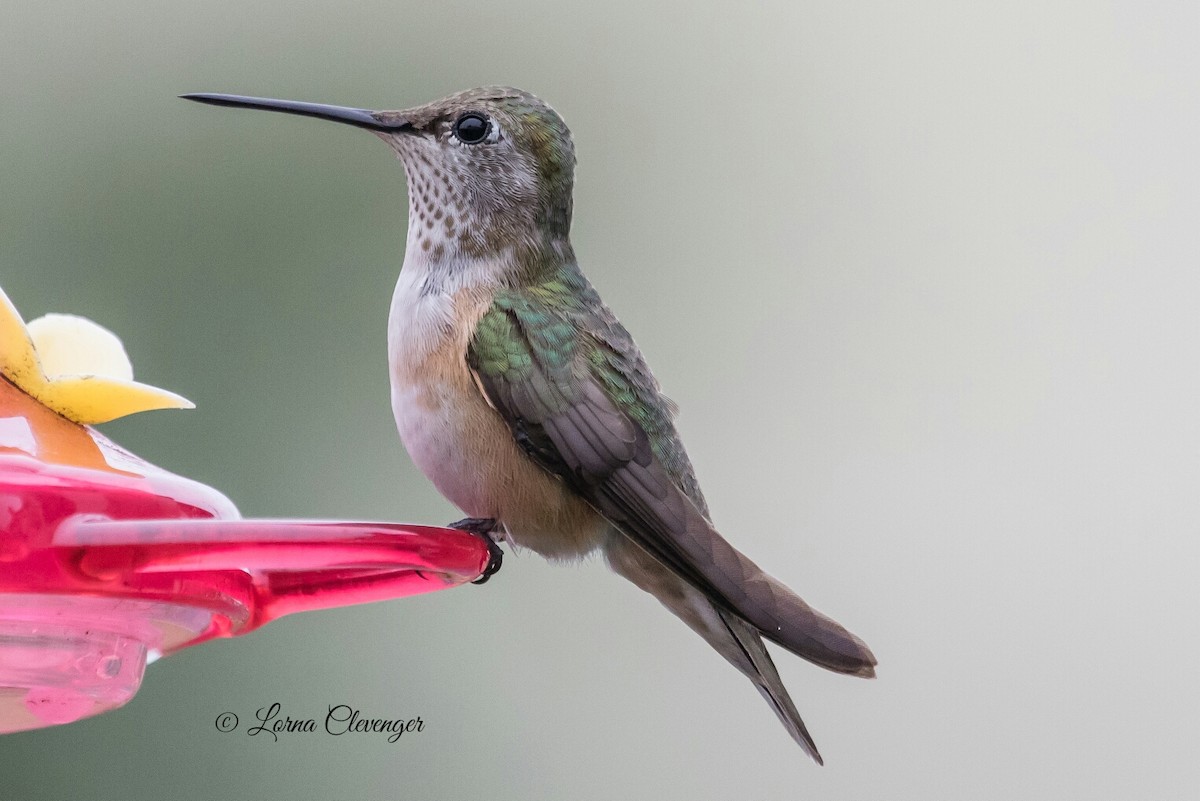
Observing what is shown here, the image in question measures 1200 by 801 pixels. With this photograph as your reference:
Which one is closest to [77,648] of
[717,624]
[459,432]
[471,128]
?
[459,432]

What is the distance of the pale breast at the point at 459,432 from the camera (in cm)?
269

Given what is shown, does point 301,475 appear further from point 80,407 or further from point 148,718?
point 80,407

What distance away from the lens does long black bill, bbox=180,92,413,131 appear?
2180 mm

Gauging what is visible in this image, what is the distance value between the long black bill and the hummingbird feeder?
0.42 metres

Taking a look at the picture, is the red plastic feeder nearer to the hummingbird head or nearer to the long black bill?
the long black bill

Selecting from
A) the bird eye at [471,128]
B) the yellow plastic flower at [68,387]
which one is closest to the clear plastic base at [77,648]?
the yellow plastic flower at [68,387]

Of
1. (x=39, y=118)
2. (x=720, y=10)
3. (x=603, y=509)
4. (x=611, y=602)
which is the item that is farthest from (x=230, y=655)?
(x=720, y=10)

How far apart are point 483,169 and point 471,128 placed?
0.09 metres

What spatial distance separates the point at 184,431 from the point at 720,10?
347 cm

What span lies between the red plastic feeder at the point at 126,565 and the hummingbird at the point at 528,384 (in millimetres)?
600

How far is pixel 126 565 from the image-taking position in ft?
5.54

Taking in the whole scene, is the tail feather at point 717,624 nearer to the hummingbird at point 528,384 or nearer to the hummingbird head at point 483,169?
the hummingbird at point 528,384

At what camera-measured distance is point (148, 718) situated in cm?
444

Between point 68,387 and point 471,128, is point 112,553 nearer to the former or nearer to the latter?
point 68,387
